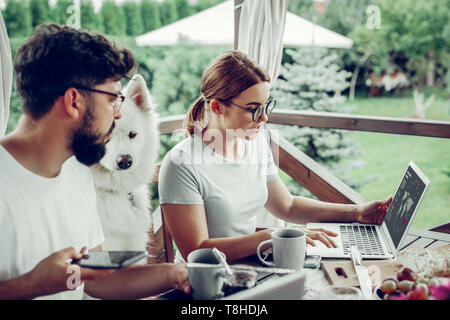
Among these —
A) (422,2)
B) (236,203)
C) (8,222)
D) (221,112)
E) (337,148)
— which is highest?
(422,2)

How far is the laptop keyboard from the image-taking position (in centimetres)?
132

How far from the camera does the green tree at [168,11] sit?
20.7ft

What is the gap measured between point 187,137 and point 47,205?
0.66m

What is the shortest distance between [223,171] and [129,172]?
0.41 m

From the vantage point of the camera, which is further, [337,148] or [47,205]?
[337,148]

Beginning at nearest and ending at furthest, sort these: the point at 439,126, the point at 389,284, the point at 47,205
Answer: the point at 389,284 → the point at 47,205 → the point at 439,126

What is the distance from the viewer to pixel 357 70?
8.51 metres

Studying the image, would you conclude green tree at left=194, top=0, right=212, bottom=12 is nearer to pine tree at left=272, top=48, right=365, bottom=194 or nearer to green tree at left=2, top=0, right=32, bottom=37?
pine tree at left=272, top=48, right=365, bottom=194

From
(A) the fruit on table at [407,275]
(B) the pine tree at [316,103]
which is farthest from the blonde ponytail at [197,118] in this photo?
(B) the pine tree at [316,103]

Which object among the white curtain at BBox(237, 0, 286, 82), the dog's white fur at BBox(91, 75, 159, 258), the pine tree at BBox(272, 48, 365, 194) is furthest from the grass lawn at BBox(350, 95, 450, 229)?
the dog's white fur at BBox(91, 75, 159, 258)

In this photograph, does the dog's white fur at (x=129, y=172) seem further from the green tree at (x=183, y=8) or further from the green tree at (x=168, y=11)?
the green tree at (x=183, y=8)

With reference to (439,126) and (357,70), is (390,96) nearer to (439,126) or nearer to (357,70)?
(357,70)
